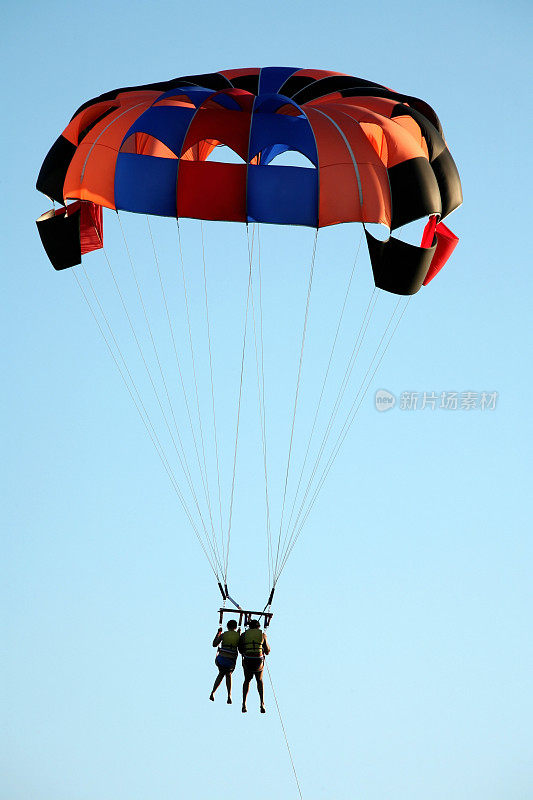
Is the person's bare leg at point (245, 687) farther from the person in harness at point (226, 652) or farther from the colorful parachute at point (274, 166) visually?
the colorful parachute at point (274, 166)

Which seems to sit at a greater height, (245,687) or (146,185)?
(146,185)

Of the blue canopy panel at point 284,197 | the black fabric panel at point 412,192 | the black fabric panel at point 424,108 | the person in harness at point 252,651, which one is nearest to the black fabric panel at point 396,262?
the black fabric panel at point 412,192

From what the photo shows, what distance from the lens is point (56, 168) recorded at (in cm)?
1939

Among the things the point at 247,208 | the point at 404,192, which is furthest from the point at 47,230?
the point at 404,192

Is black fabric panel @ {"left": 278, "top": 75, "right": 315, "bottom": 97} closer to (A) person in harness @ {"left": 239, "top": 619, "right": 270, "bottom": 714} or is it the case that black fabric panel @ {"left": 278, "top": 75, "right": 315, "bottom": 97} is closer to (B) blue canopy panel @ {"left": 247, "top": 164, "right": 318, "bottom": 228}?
(B) blue canopy panel @ {"left": 247, "top": 164, "right": 318, "bottom": 228}

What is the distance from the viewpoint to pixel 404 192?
18.1 m

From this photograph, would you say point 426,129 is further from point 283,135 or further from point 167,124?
point 167,124

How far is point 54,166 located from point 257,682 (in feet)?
24.5

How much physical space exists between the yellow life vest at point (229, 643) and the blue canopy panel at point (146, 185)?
214 inches

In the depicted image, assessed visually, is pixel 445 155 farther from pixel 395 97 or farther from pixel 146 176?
pixel 146 176

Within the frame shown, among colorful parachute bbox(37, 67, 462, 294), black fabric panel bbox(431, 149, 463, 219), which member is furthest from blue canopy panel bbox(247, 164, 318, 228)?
black fabric panel bbox(431, 149, 463, 219)

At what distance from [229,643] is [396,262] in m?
5.40

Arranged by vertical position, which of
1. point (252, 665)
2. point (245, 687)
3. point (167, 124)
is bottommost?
point (245, 687)

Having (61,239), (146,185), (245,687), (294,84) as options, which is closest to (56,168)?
(61,239)
